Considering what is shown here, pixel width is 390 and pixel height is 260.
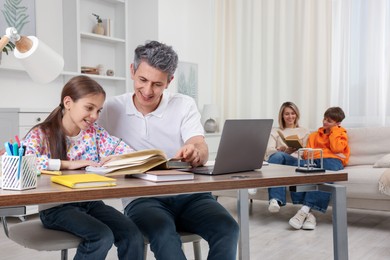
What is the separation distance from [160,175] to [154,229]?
1.13ft

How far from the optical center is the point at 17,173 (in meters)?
1.09

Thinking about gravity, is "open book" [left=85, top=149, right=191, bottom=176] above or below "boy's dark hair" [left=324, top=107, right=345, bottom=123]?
below

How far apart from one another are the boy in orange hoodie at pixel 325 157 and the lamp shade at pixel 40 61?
8.86 ft

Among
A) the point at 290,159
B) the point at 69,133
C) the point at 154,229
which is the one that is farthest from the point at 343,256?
the point at 290,159

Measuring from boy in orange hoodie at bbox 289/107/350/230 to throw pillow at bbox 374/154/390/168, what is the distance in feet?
0.87

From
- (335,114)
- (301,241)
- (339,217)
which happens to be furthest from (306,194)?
(339,217)

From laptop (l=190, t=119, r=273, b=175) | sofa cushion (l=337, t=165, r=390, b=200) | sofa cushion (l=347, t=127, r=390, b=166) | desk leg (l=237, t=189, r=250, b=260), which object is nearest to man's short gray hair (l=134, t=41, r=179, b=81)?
laptop (l=190, t=119, r=273, b=175)

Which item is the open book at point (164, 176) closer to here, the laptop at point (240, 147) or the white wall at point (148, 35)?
the laptop at point (240, 147)

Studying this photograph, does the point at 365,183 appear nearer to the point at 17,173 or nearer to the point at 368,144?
the point at 368,144

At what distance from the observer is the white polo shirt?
6.50 ft

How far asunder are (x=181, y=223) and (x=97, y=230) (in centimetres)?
36

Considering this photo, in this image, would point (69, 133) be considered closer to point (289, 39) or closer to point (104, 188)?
point (104, 188)

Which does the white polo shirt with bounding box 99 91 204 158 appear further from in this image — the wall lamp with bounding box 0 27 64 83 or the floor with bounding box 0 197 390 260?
the floor with bounding box 0 197 390 260

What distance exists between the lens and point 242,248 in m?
1.80
